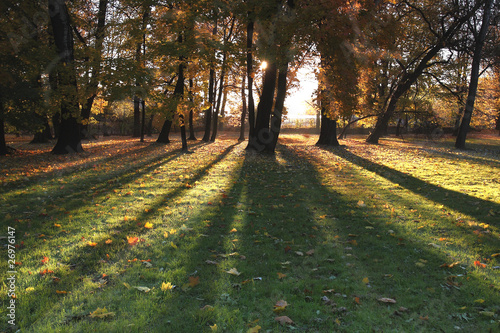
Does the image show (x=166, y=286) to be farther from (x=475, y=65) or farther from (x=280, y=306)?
(x=475, y=65)

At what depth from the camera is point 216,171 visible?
11492 mm

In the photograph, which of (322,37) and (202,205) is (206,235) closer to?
(202,205)

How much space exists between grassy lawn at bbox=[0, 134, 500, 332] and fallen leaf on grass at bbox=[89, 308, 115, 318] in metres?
0.01

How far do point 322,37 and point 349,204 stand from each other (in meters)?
7.12

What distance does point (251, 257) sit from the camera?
14.1ft

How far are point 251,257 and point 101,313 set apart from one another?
199cm

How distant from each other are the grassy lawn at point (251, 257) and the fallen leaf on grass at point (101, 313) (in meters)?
0.01

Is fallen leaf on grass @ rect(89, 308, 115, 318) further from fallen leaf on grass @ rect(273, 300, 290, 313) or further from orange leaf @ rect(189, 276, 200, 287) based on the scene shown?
fallen leaf on grass @ rect(273, 300, 290, 313)

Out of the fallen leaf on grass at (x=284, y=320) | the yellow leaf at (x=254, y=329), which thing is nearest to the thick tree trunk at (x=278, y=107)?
the fallen leaf on grass at (x=284, y=320)

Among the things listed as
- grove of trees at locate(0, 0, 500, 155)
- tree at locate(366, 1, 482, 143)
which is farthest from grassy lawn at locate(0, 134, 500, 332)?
tree at locate(366, 1, 482, 143)

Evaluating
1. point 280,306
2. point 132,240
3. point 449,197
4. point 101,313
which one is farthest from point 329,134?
point 101,313

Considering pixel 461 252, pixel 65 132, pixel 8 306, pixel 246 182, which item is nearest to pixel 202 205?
pixel 246 182

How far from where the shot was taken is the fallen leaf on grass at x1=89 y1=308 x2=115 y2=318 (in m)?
2.87

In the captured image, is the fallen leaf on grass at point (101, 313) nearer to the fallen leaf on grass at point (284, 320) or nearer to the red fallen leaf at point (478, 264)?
the fallen leaf on grass at point (284, 320)
